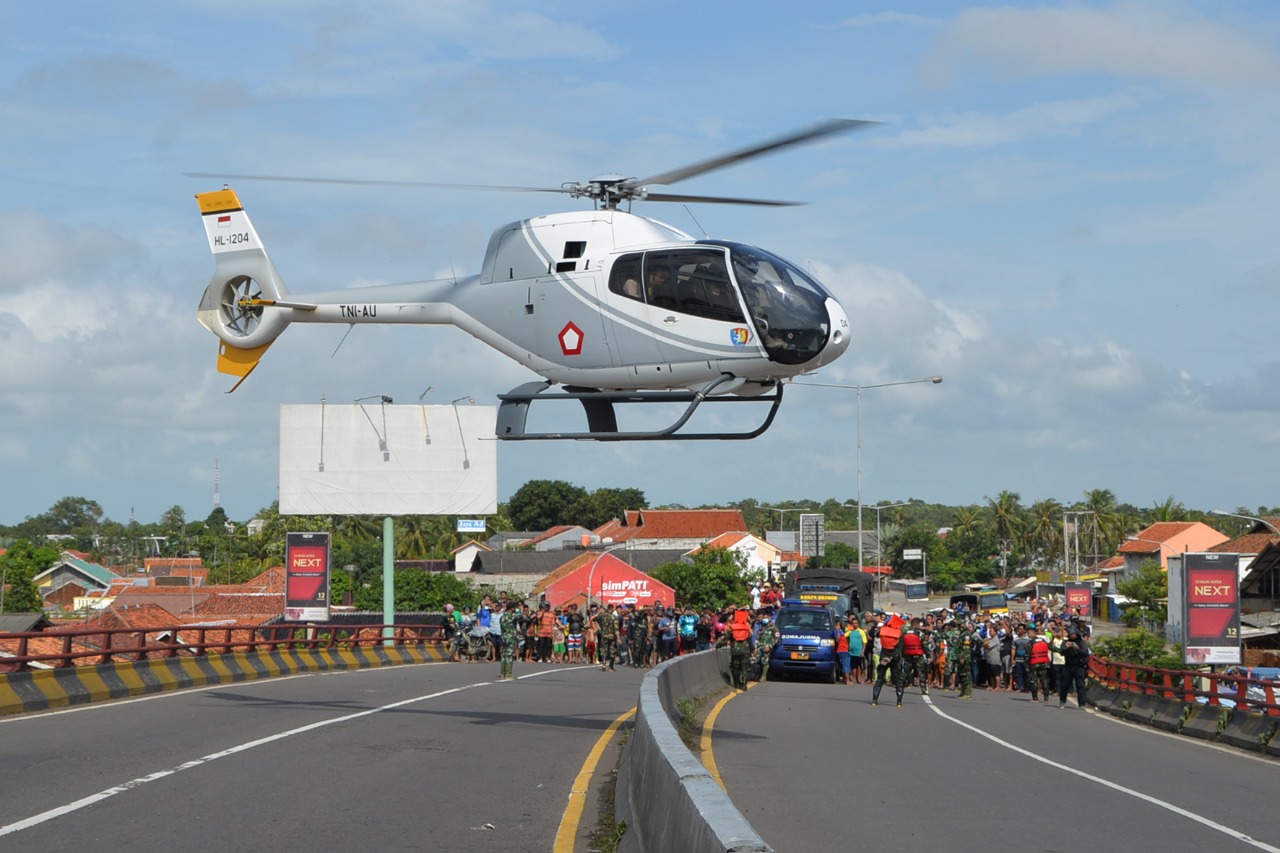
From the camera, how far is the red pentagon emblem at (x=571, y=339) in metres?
15.7

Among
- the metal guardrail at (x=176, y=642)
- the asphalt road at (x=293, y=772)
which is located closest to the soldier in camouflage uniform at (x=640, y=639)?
the metal guardrail at (x=176, y=642)

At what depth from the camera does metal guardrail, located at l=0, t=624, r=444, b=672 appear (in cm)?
1941

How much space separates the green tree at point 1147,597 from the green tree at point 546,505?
3225 inches

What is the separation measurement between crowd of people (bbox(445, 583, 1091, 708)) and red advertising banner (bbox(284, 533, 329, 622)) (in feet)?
12.7

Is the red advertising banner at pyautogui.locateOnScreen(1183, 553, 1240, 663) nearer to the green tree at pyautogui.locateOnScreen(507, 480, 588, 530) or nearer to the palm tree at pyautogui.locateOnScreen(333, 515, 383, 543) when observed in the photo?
the palm tree at pyautogui.locateOnScreen(333, 515, 383, 543)

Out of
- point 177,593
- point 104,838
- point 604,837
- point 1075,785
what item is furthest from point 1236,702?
point 177,593

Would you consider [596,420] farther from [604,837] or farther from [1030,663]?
[1030,663]

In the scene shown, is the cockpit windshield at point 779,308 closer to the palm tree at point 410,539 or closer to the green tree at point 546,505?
the palm tree at point 410,539

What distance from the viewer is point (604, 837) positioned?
960 centimetres

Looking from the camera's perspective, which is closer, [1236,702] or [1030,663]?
[1236,702]

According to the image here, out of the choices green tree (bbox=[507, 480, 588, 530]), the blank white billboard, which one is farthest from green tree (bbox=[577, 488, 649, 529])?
the blank white billboard

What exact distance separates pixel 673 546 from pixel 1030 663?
88.5 m

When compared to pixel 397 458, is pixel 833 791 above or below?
below

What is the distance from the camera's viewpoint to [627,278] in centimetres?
1507
